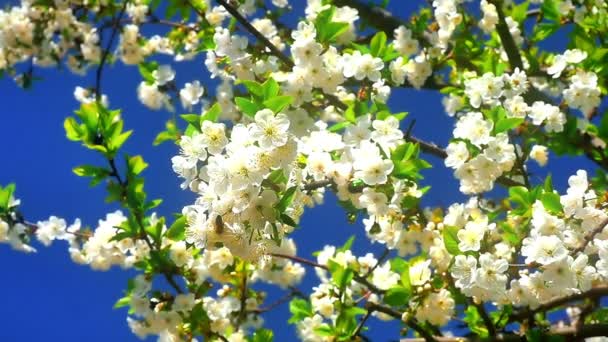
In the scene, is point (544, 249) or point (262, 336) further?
point (262, 336)

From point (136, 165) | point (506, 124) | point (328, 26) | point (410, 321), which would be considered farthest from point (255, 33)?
point (410, 321)

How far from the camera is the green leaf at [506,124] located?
108 inches

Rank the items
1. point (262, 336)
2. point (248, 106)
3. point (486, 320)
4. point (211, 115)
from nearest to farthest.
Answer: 1. point (248, 106)
2. point (211, 115)
3. point (486, 320)
4. point (262, 336)

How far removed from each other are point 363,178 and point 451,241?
0.61 m

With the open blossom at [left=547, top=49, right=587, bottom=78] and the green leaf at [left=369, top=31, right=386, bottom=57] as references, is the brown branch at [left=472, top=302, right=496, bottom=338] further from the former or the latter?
the open blossom at [left=547, top=49, right=587, bottom=78]

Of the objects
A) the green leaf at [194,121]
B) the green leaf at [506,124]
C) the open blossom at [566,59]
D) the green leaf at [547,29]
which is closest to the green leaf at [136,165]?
the green leaf at [194,121]

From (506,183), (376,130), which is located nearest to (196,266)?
(376,130)

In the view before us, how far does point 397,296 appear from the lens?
284cm

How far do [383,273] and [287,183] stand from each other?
1.66 meters

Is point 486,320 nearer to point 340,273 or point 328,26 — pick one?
point 340,273

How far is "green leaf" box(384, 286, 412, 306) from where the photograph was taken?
2.84 m

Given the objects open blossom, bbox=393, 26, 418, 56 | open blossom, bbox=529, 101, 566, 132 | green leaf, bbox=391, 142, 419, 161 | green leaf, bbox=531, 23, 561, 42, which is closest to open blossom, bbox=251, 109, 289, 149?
green leaf, bbox=391, 142, 419, 161

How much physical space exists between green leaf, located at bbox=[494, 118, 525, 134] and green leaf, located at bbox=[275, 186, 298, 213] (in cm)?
119

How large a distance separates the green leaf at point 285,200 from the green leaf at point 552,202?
1051 mm
